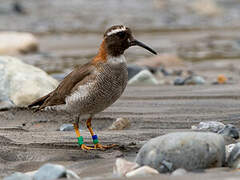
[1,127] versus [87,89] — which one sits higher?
[87,89]

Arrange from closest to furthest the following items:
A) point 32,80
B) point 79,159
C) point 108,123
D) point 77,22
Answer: point 79,159 < point 108,123 < point 32,80 < point 77,22

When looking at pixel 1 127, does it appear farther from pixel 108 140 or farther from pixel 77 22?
pixel 77 22

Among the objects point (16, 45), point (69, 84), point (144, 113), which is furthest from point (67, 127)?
point (16, 45)

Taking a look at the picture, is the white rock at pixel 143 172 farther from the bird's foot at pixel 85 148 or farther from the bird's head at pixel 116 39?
the bird's head at pixel 116 39

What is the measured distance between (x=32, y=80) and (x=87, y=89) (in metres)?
2.45

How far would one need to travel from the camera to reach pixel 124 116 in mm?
7219

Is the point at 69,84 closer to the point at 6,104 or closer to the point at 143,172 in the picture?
the point at 6,104

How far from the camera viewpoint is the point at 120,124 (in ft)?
21.5

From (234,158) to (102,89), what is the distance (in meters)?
1.72

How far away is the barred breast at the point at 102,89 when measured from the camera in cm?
577

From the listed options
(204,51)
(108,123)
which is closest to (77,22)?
(204,51)

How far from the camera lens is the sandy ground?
5.14 metres

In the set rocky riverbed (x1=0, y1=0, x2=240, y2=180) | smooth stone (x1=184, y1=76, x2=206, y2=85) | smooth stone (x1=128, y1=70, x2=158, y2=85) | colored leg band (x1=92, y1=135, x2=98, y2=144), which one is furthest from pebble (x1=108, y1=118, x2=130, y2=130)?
smooth stone (x1=184, y1=76, x2=206, y2=85)

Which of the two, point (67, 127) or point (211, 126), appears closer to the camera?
point (211, 126)
